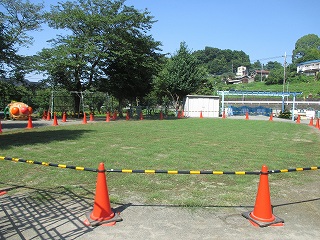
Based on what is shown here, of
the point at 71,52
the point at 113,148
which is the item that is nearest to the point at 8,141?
the point at 113,148

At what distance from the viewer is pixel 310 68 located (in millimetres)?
109562

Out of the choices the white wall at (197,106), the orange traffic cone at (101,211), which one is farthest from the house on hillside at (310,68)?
the orange traffic cone at (101,211)

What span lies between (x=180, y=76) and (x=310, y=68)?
9312 cm

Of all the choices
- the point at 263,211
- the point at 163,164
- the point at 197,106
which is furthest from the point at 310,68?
the point at 263,211

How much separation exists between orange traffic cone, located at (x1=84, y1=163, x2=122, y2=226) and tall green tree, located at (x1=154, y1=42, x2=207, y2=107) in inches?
1158

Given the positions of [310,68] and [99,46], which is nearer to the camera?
[99,46]

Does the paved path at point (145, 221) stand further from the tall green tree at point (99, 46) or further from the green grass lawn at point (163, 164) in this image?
the tall green tree at point (99, 46)

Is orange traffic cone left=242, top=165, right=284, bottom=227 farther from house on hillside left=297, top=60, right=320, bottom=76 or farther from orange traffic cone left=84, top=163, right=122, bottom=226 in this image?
house on hillside left=297, top=60, right=320, bottom=76

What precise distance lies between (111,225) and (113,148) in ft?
20.3

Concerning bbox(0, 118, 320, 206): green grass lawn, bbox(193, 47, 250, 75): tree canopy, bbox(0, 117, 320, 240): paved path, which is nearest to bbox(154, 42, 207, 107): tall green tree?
bbox(0, 118, 320, 206): green grass lawn

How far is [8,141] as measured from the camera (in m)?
11.6

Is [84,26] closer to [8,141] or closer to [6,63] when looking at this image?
[6,63]

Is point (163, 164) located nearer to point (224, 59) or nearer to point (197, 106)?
point (197, 106)

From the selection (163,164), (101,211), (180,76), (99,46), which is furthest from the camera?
(180,76)
